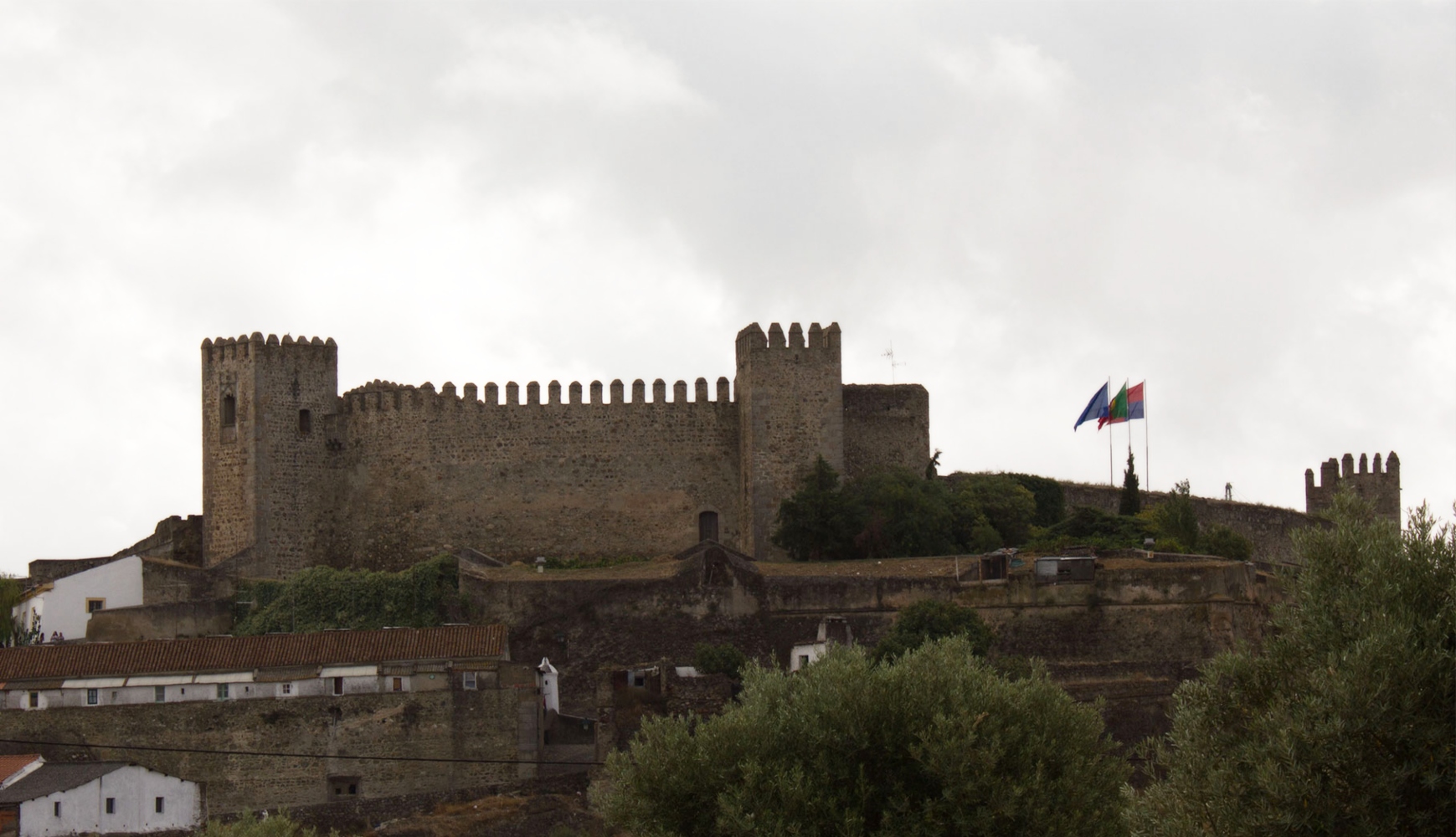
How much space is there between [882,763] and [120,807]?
16.2m

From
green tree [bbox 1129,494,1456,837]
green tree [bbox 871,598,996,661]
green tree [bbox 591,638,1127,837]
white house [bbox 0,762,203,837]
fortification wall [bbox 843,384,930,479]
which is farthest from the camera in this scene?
fortification wall [bbox 843,384,930,479]

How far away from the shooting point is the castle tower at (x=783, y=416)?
42.1 meters

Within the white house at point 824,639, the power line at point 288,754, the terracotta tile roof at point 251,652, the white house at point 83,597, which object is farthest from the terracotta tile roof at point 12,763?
the white house at point 824,639

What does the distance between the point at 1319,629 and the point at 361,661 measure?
23.2 meters

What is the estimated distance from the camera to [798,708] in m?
23.5

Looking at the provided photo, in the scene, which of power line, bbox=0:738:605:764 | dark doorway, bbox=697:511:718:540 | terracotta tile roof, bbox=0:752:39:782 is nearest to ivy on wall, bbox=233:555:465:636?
power line, bbox=0:738:605:764

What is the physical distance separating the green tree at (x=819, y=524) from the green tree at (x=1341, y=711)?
2412 cm

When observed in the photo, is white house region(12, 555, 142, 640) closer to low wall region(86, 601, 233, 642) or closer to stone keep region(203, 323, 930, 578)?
low wall region(86, 601, 233, 642)

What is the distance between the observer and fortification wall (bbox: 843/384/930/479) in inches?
1698

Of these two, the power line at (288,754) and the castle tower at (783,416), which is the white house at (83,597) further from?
the castle tower at (783,416)

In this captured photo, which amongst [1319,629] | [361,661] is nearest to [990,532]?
[361,661]

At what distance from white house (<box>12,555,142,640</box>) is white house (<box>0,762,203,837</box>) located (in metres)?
6.93

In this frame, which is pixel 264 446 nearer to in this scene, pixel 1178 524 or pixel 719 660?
pixel 719 660

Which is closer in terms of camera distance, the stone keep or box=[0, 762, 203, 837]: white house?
box=[0, 762, 203, 837]: white house
